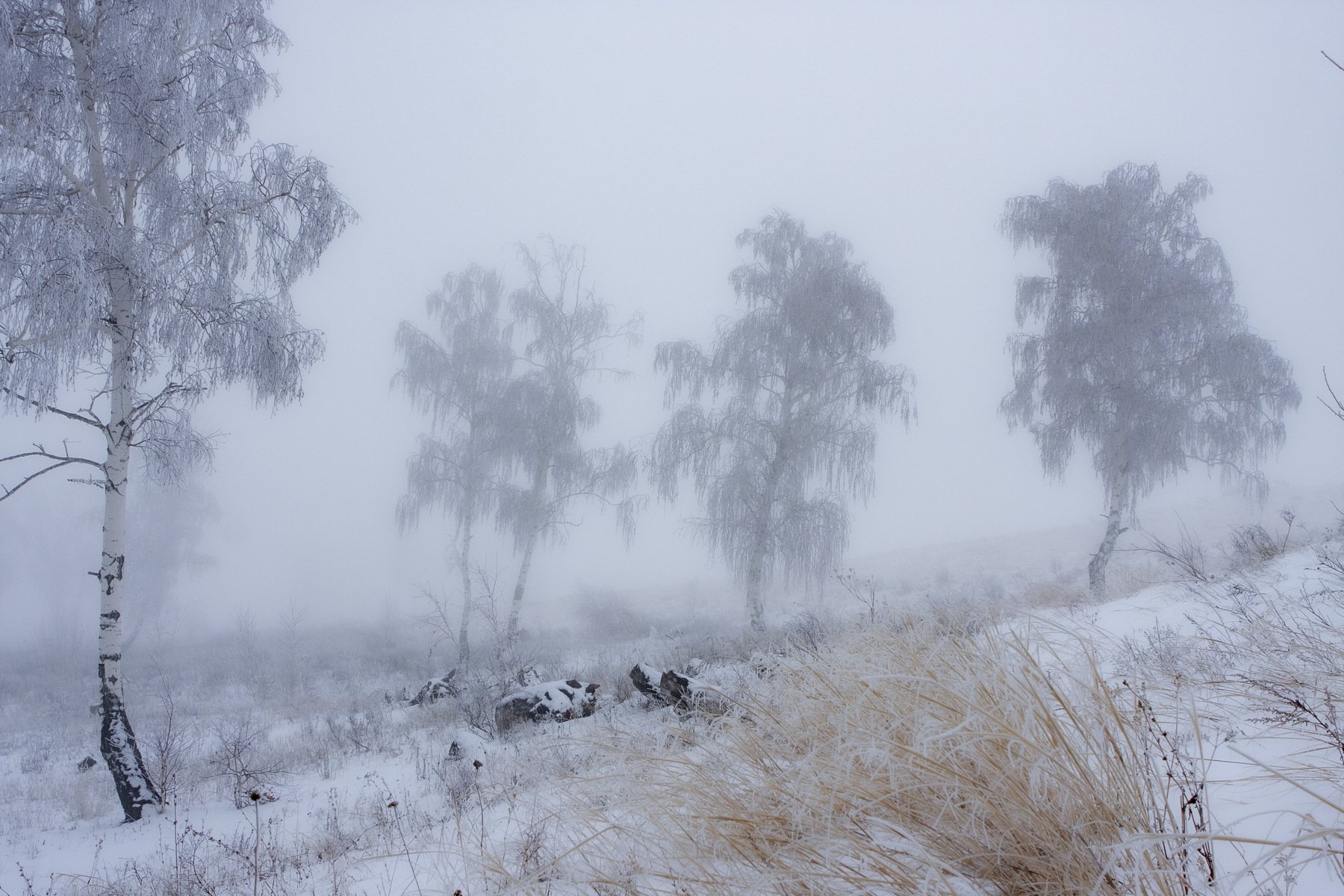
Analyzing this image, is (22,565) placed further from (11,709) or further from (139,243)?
(139,243)

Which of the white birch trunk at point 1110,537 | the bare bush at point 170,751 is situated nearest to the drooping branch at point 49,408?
the bare bush at point 170,751

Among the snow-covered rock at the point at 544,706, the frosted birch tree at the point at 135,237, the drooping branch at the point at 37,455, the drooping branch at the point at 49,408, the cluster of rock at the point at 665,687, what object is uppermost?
the frosted birch tree at the point at 135,237

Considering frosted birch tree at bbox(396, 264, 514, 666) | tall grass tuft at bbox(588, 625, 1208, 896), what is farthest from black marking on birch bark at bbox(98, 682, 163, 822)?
frosted birch tree at bbox(396, 264, 514, 666)

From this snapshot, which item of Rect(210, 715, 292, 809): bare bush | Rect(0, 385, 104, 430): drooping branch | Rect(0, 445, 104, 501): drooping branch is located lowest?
Rect(210, 715, 292, 809): bare bush

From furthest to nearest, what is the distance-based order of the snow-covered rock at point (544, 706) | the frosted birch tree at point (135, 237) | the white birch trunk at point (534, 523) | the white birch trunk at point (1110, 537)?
the white birch trunk at point (534, 523), the white birch trunk at point (1110, 537), the snow-covered rock at point (544, 706), the frosted birch tree at point (135, 237)

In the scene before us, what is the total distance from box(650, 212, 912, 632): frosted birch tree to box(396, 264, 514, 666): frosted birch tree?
15.1ft

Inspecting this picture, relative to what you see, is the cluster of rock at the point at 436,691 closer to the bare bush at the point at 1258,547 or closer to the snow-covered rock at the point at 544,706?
the snow-covered rock at the point at 544,706

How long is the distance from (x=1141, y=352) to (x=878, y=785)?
12002 millimetres

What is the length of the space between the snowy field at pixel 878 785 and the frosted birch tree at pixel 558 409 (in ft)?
23.2

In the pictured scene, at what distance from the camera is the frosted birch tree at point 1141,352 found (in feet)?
33.9

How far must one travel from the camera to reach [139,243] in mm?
5473

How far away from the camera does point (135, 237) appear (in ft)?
18.2

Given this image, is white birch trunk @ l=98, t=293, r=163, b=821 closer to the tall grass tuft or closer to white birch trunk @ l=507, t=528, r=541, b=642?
the tall grass tuft

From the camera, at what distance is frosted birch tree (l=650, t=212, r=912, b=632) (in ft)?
37.0
